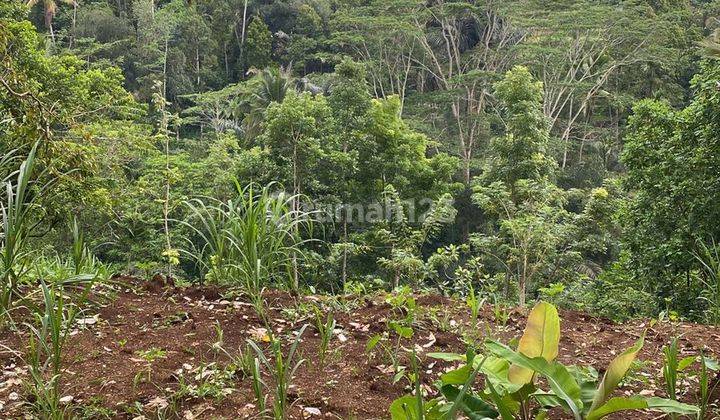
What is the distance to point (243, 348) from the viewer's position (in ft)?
6.62

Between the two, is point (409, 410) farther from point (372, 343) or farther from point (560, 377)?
point (372, 343)

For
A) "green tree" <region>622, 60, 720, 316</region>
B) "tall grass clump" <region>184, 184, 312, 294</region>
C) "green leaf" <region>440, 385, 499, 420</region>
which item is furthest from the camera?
"green tree" <region>622, 60, 720, 316</region>

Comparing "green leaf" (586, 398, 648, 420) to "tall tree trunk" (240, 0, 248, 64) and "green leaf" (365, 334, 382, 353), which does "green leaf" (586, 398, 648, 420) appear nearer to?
"green leaf" (365, 334, 382, 353)

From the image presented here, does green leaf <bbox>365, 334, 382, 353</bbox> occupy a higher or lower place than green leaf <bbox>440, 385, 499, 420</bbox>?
lower

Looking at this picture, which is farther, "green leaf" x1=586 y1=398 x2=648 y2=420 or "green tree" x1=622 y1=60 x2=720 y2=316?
"green tree" x1=622 y1=60 x2=720 y2=316

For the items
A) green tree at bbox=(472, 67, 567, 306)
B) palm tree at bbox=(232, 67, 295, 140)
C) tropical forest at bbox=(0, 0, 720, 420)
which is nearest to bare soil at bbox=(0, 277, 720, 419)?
tropical forest at bbox=(0, 0, 720, 420)

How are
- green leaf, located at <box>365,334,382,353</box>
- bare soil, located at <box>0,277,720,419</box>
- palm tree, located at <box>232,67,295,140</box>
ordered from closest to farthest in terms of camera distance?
1. bare soil, located at <box>0,277,720,419</box>
2. green leaf, located at <box>365,334,382,353</box>
3. palm tree, located at <box>232,67,295,140</box>

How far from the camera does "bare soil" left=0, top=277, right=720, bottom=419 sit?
5.34 ft

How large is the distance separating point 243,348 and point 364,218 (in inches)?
383

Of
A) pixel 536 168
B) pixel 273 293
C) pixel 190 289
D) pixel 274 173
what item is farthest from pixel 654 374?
pixel 274 173

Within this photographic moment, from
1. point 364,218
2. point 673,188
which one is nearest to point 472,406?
point 673,188

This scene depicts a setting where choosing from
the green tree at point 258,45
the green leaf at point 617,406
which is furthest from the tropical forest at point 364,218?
the green tree at point 258,45

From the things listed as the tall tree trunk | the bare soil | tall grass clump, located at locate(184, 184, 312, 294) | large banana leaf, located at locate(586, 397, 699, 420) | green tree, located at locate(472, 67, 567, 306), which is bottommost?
green tree, located at locate(472, 67, 567, 306)

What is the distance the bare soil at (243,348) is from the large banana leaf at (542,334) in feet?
0.86
